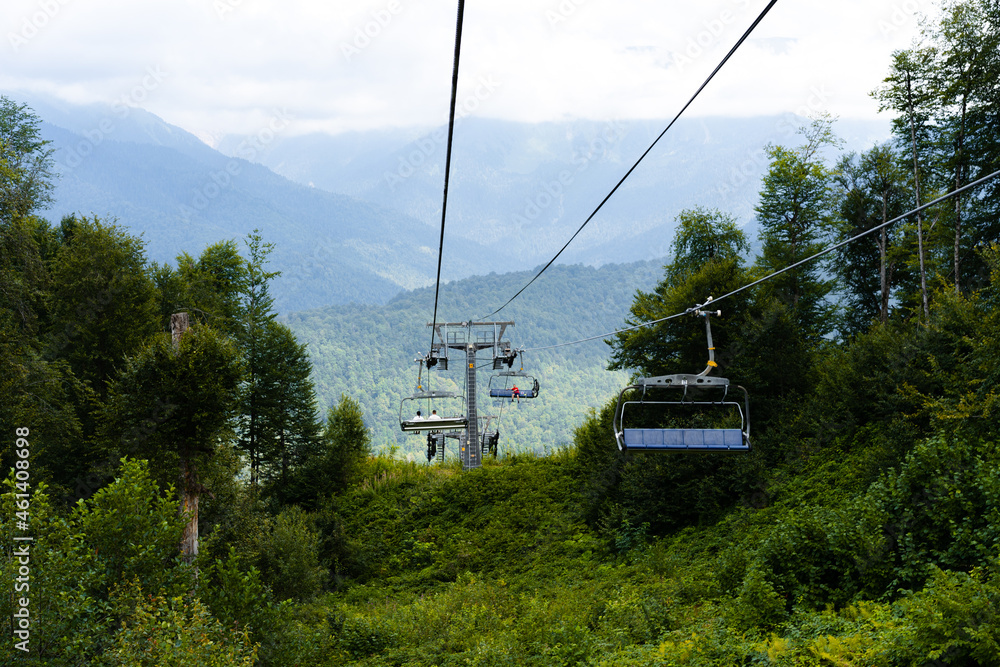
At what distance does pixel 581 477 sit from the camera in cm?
2450

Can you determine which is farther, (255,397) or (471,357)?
(471,357)

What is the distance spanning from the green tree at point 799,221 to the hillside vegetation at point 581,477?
0.14m

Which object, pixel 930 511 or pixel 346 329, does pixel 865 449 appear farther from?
pixel 346 329

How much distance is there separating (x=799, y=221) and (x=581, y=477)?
16250mm

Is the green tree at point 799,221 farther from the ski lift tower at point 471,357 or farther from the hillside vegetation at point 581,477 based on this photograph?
the ski lift tower at point 471,357

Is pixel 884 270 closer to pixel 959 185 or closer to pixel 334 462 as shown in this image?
pixel 959 185

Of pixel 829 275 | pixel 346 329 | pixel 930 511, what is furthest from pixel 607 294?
pixel 930 511

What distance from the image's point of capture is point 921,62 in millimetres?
23031

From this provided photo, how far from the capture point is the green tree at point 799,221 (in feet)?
95.7

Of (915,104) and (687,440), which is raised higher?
(915,104)

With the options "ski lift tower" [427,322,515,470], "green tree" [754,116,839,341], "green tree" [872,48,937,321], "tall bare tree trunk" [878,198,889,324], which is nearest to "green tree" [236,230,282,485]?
"ski lift tower" [427,322,515,470]

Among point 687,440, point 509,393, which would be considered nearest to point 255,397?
point 509,393

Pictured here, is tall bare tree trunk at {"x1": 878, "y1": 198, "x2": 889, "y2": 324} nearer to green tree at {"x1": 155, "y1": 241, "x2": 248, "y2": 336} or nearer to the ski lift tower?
the ski lift tower

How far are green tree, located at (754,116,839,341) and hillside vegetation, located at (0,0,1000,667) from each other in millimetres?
138
